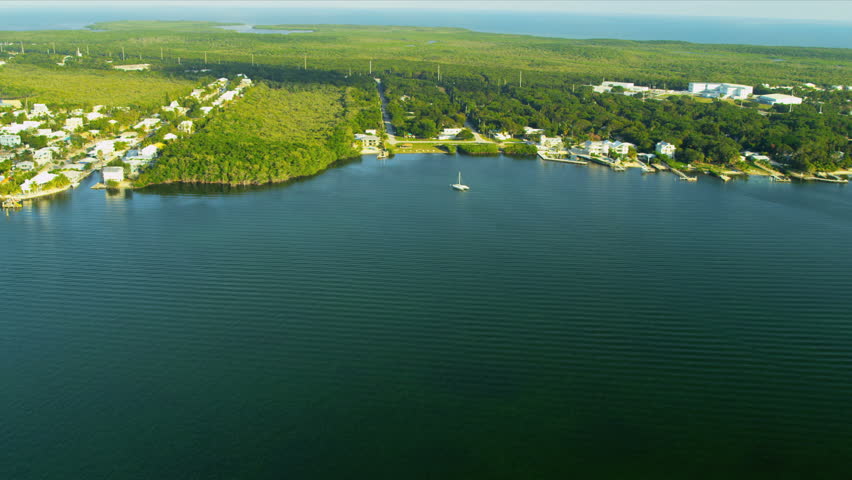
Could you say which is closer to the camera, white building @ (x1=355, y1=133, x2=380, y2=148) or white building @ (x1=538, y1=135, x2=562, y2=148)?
white building @ (x1=355, y1=133, x2=380, y2=148)

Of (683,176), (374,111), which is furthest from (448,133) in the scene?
(683,176)

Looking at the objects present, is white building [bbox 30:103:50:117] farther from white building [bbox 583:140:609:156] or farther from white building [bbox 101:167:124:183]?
white building [bbox 583:140:609:156]

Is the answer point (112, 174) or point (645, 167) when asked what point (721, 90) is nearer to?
point (645, 167)

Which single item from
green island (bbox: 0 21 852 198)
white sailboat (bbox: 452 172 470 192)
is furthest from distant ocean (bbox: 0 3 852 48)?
white sailboat (bbox: 452 172 470 192)

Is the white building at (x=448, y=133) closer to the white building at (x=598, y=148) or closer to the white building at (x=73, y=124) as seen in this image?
the white building at (x=598, y=148)

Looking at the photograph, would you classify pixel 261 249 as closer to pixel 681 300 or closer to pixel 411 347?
pixel 411 347

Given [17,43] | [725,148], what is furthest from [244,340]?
[17,43]

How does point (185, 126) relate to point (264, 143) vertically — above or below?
above
